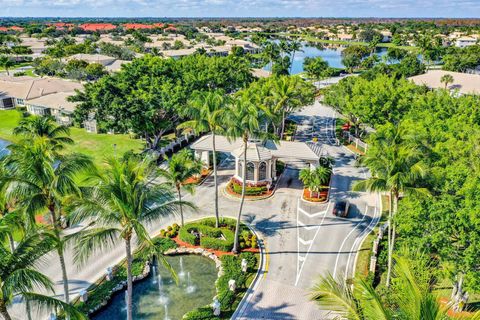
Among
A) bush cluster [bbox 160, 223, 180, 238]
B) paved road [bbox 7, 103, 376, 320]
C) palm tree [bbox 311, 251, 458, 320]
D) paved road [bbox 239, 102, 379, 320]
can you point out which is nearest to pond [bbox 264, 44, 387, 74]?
paved road [bbox 7, 103, 376, 320]

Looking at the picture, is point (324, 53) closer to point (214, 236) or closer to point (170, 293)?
point (214, 236)

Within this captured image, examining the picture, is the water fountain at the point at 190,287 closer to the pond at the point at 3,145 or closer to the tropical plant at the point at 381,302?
the tropical plant at the point at 381,302

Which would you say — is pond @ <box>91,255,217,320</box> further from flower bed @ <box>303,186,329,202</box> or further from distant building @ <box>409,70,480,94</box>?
distant building @ <box>409,70,480,94</box>

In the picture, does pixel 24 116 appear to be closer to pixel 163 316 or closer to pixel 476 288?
pixel 163 316

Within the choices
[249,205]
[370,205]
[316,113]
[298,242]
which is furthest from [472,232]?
[316,113]

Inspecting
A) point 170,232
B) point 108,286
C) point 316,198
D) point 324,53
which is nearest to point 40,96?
point 170,232

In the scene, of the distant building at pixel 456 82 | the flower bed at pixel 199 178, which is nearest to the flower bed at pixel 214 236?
the flower bed at pixel 199 178
